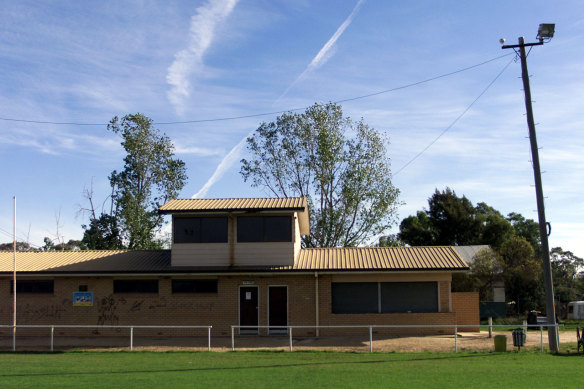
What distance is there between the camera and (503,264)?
41969 mm

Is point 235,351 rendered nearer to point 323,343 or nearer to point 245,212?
point 323,343

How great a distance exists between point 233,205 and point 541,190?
12.3 metres

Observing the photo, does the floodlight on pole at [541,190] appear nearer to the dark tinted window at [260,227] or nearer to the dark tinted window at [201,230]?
the dark tinted window at [260,227]

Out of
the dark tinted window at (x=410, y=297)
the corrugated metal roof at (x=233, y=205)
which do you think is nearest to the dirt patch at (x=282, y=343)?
the dark tinted window at (x=410, y=297)

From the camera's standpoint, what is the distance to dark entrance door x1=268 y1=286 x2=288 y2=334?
25266 mm

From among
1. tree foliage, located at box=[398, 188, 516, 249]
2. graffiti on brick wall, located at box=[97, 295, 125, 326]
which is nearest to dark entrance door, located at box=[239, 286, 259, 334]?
graffiti on brick wall, located at box=[97, 295, 125, 326]

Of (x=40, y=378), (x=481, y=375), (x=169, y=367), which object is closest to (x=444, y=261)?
(x=481, y=375)

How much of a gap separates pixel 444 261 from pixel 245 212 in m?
8.65

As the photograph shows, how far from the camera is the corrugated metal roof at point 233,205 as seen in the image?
2505 cm

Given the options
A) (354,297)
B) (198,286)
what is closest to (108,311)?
(198,286)

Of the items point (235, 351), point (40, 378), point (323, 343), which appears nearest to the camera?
point (40, 378)

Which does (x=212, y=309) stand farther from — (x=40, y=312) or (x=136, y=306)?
(x=40, y=312)

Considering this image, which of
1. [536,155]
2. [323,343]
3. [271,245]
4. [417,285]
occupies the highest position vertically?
[536,155]

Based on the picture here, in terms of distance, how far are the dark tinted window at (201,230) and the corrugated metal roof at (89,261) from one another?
60.4 inches
